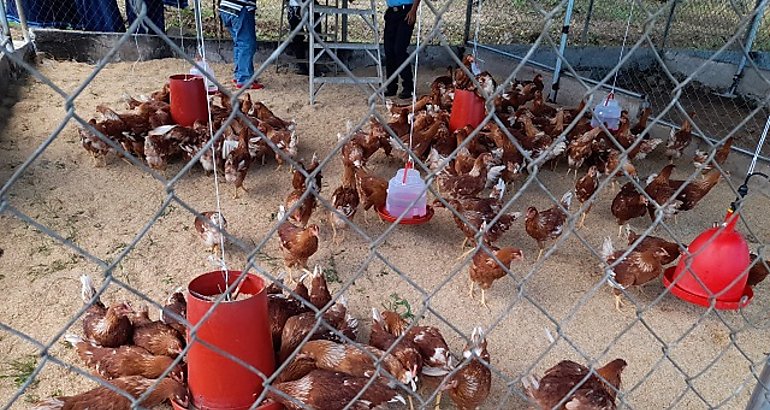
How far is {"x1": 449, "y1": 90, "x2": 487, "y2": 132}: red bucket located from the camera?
4.43 meters

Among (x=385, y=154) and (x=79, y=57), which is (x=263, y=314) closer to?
(x=385, y=154)

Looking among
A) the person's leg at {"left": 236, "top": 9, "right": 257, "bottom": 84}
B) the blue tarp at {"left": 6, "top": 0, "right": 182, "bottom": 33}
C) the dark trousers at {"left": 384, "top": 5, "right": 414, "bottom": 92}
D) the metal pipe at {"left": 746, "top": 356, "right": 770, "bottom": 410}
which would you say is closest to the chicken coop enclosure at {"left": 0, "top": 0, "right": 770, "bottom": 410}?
the metal pipe at {"left": 746, "top": 356, "right": 770, "bottom": 410}

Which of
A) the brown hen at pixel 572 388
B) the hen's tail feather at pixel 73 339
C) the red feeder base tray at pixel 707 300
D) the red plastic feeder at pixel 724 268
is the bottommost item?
the hen's tail feather at pixel 73 339

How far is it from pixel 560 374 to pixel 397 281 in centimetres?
112

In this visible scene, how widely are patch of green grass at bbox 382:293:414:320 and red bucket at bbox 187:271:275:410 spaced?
3.07 feet

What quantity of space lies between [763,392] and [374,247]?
1105mm

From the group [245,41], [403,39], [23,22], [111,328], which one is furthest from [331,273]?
[23,22]

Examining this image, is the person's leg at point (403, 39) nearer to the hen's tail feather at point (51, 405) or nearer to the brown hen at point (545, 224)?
the brown hen at point (545, 224)

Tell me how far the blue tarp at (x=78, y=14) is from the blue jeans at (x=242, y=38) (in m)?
1.52

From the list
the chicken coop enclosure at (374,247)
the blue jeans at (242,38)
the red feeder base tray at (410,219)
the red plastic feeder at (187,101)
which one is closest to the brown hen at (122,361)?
the chicken coop enclosure at (374,247)

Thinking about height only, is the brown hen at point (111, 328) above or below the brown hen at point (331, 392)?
below

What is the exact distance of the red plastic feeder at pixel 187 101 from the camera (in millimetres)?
4164

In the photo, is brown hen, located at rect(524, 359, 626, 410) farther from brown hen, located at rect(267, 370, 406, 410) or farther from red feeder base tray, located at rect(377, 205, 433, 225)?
red feeder base tray, located at rect(377, 205, 433, 225)

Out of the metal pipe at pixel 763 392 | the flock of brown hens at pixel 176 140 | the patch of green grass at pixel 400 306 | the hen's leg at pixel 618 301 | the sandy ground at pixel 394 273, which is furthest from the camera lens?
the flock of brown hens at pixel 176 140
